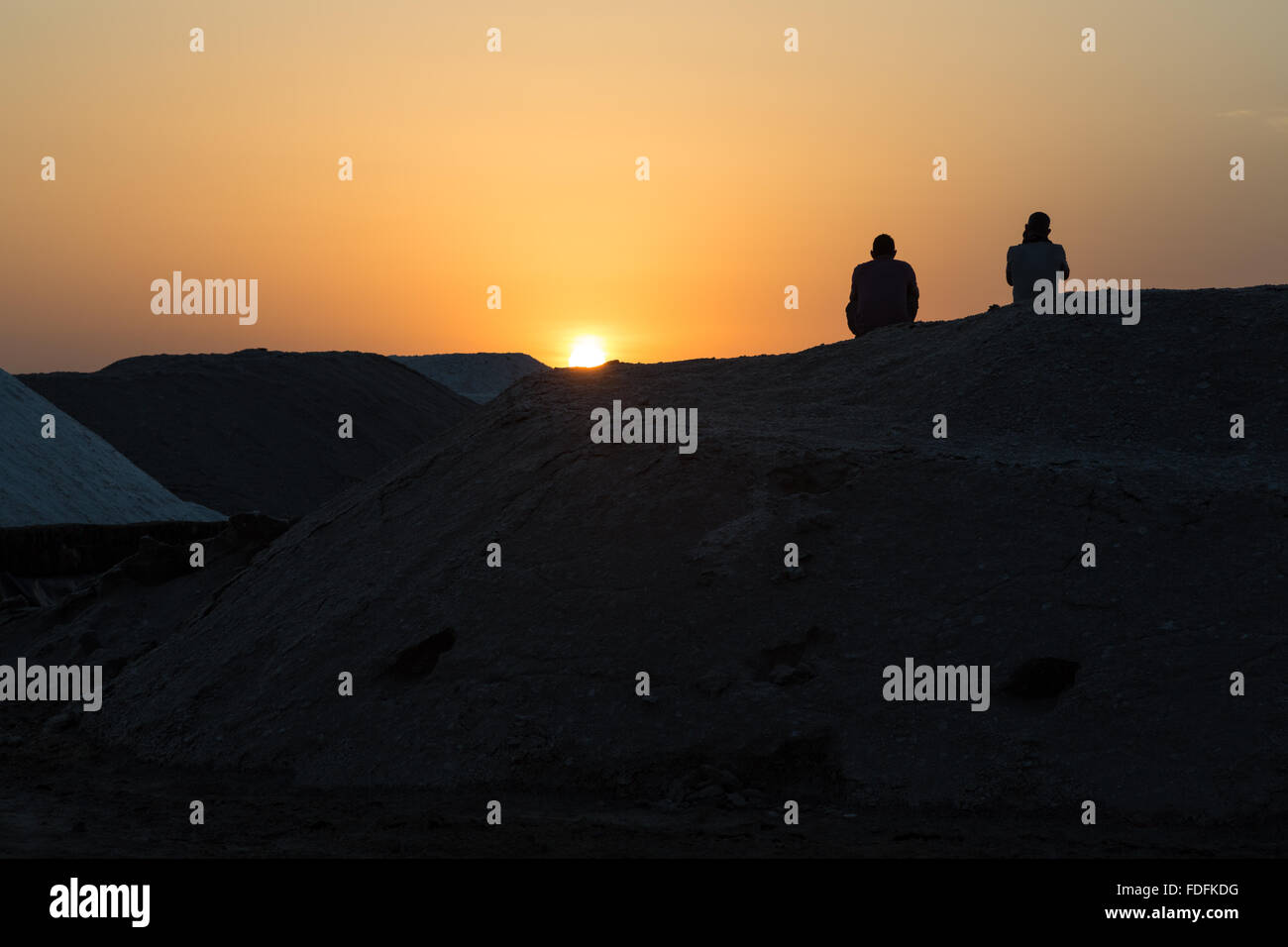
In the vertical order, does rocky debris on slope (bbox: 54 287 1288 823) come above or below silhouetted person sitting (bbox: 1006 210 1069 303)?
below

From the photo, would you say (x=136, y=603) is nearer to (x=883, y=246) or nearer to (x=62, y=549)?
(x=62, y=549)

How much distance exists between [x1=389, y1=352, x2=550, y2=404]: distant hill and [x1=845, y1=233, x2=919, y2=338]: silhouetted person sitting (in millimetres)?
68659

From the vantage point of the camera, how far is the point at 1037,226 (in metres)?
10.4

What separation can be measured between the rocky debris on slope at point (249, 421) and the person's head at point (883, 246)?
62.5 ft

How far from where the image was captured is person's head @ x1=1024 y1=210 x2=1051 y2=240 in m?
10.4

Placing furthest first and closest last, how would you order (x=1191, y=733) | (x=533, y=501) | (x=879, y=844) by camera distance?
1. (x=533, y=501)
2. (x=1191, y=733)
3. (x=879, y=844)

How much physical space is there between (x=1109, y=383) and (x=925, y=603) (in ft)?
9.10

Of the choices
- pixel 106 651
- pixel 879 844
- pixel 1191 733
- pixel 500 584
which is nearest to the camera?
pixel 879 844

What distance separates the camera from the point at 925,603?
6.74 meters

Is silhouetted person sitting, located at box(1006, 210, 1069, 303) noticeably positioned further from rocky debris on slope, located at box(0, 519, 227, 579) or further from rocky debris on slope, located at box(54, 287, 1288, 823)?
rocky debris on slope, located at box(0, 519, 227, 579)

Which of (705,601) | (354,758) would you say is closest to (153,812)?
(354,758)

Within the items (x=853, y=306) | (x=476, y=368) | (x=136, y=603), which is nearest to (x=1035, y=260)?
(x=853, y=306)

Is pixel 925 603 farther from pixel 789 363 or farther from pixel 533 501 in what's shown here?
pixel 789 363

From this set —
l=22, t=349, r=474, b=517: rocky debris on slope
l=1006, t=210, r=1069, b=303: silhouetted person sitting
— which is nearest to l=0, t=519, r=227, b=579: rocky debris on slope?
l=1006, t=210, r=1069, b=303: silhouetted person sitting
